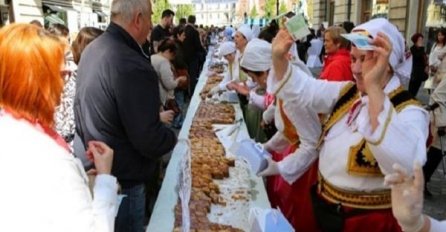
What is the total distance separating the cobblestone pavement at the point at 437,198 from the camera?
3863mm

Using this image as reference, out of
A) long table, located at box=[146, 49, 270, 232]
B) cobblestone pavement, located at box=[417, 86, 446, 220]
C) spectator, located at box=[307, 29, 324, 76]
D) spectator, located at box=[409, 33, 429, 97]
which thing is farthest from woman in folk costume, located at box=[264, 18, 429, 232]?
spectator, located at box=[307, 29, 324, 76]

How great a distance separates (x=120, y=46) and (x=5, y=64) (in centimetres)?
87

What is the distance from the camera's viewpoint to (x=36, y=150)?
3.88 feet

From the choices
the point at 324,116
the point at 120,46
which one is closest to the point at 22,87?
the point at 120,46

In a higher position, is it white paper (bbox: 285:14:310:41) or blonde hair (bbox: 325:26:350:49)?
white paper (bbox: 285:14:310:41)

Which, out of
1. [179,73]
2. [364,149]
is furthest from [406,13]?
[364,149]

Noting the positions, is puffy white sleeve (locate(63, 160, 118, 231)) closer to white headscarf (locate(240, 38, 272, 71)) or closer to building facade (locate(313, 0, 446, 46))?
white headscarf (locate(240, 38, 272, 71))

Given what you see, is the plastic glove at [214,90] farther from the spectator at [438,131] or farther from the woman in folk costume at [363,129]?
the woman in folk costume at [363,129]

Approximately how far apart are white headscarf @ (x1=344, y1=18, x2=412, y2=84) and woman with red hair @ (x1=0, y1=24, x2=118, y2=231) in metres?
1.07

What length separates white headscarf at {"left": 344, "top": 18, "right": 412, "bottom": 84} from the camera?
1595 mm

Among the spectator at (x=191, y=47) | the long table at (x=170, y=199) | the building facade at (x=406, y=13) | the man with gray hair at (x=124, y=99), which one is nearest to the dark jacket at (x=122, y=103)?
the man with gray hair at (x=124, y=99)

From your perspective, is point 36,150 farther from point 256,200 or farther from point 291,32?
point 256,200

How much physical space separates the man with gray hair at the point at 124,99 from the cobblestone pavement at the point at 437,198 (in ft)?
9.08

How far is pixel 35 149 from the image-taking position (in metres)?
1.18
